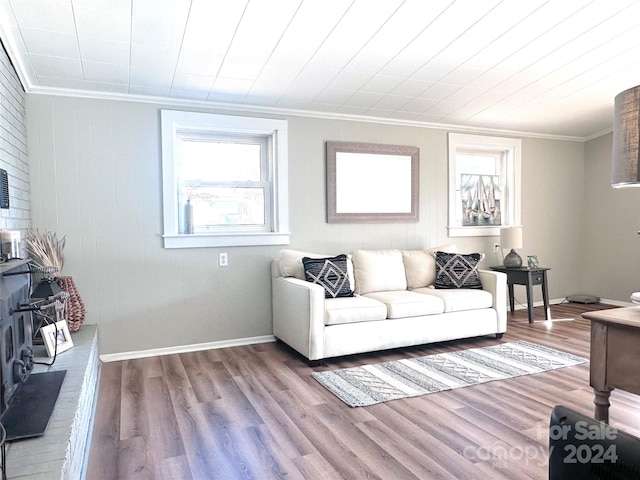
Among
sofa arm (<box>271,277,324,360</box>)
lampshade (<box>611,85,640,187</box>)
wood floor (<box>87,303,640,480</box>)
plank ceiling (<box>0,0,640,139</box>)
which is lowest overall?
wood floor (<box>87,303,640,480</box>)

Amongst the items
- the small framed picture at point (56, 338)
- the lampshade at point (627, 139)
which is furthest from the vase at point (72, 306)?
the lampshade at point (627, 139)

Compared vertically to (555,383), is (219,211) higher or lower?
higher

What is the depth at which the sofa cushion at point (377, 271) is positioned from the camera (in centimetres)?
406

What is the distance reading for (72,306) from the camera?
121 inches

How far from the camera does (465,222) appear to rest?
5.17m

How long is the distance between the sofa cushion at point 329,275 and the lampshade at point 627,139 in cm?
236

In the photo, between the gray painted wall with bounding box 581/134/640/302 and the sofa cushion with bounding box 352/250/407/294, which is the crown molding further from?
the sofa cushion with bounding box 352/250/407/294

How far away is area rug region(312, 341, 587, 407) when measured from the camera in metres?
2.82

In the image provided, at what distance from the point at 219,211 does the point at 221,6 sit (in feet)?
6.34

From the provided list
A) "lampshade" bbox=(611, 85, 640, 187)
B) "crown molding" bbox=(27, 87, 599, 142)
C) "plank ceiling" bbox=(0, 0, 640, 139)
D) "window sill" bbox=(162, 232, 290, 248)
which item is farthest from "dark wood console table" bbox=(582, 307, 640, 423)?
"crown molding" bbox=(27, 87, 599, 142)

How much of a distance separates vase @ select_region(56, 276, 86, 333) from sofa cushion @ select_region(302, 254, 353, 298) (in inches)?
69.0

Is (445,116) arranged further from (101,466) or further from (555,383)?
(101,466)

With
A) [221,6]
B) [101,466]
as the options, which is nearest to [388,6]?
[221,6]

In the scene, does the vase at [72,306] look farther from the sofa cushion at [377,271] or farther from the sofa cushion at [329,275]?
the sofa cushion at [377,271]
